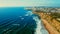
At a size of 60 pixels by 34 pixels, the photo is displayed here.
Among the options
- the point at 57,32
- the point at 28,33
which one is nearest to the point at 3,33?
the point at 28,33

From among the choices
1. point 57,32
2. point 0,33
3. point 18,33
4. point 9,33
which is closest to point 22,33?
point 18,33

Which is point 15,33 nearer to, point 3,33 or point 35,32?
point 3,33

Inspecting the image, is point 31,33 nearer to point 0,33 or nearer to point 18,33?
point 18,33

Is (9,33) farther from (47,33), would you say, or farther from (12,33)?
(47,33)

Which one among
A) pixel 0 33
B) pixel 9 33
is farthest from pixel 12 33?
A: pixel 0 33

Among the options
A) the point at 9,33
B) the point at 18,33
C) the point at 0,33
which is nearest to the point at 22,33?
the point at 18,33

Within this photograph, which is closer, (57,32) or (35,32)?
(57,32)

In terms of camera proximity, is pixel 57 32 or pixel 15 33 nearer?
pixel 57 32
